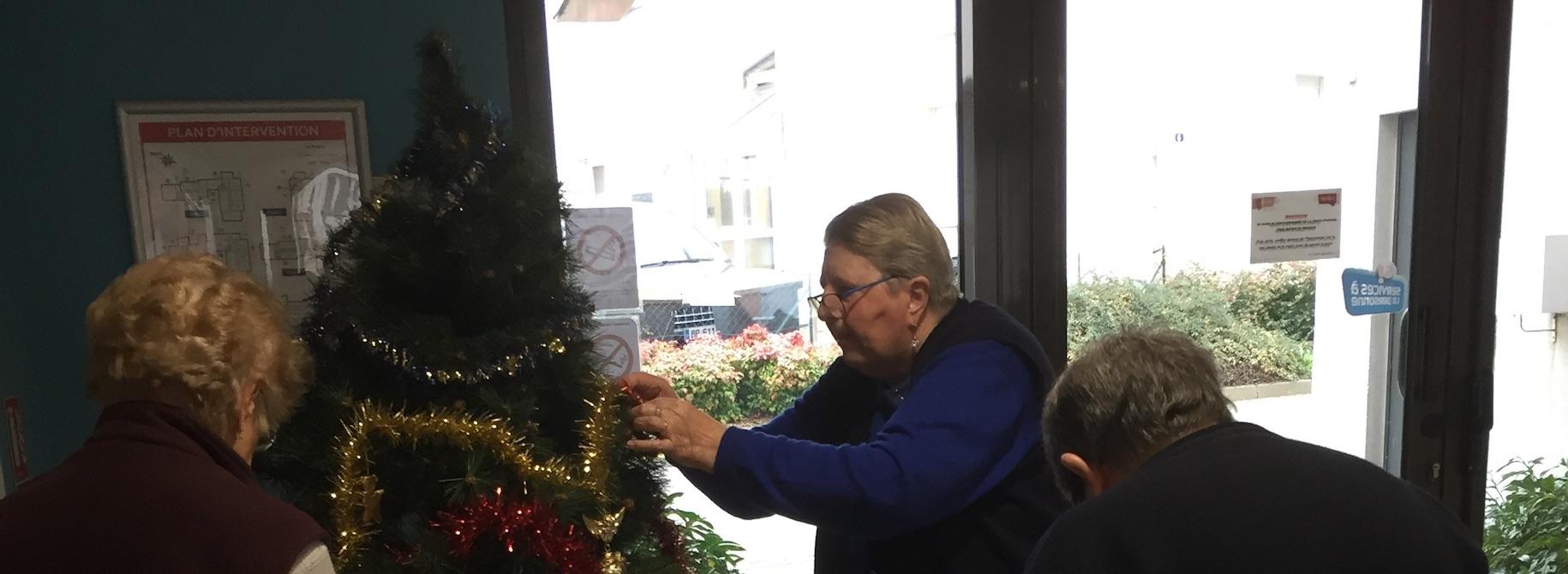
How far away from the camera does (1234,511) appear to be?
956mm

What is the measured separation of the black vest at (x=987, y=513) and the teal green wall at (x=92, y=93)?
3.12 feet

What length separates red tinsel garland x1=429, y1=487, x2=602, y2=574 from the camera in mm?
954

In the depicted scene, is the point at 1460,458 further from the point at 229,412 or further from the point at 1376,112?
the point at 229,412

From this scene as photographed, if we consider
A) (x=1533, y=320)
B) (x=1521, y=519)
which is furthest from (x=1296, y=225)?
(x=1521, y=519)

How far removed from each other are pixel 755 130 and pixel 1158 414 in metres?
1.24

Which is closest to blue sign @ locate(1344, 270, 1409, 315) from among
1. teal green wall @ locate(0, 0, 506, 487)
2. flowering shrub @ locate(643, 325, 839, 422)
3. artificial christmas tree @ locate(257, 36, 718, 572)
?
flowering shrub @ locate(643, 325, 839, 422)

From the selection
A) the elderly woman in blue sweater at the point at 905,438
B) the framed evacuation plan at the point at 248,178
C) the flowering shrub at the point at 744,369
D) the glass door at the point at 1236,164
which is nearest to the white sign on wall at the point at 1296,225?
the glass door at the point at 1236,164

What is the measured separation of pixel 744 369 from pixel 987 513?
92cm

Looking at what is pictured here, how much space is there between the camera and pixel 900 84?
2.14 metres

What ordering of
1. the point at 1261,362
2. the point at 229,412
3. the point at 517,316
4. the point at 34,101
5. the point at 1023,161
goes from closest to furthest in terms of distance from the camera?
the point at 229,412
the point at 517,316
the point at 34,101
the point at 1023,161
the point at 1261,362

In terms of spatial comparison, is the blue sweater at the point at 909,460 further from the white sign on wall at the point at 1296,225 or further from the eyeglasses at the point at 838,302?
the white sign on wall at the point at 1296,225

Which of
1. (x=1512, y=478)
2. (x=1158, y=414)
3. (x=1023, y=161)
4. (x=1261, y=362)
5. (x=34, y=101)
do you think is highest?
(x=34, y=101)

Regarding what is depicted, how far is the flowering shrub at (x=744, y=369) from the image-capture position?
2096 mm

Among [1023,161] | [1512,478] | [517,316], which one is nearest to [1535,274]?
[1512,478]
